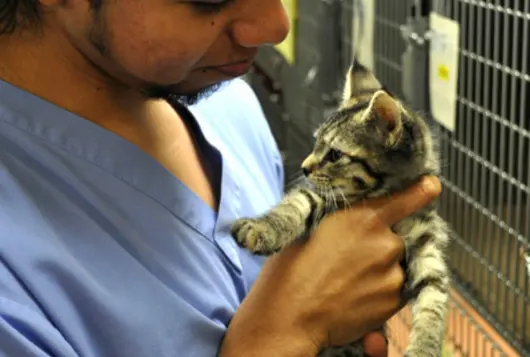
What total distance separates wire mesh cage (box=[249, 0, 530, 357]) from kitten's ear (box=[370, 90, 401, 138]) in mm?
238

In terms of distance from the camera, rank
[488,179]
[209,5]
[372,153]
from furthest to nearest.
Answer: [488,179] < [372,153] < [209,5]

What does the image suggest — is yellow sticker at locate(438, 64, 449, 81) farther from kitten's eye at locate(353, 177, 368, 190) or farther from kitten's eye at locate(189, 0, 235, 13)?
kitten's eye at locate(189, 0, 235, 13)

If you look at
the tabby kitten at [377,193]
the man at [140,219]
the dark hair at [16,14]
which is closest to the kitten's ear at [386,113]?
the tabby kitten at [377,193]

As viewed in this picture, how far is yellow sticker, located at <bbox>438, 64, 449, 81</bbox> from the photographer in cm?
123

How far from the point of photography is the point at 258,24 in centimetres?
77

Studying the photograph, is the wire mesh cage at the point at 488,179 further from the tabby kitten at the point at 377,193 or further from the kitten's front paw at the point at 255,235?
the kitten's front paw at the point at 255,235

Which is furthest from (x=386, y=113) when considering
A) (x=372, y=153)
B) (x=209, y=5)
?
(x=209, y=5)

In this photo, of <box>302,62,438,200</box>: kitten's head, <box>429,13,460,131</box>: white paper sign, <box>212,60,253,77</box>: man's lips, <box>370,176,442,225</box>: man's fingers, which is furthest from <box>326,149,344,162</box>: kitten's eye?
<box>429,13,460,131</box>: white paper sign

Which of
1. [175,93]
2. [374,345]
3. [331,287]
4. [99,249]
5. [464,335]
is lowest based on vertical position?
[464,335]

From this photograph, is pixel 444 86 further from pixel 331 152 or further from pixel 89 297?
pixel 89 297

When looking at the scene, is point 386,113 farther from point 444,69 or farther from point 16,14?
point 16,14

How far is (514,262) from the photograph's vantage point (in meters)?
1.13

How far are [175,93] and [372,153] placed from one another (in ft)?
0.95

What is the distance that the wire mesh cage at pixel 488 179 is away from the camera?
1087 mm
